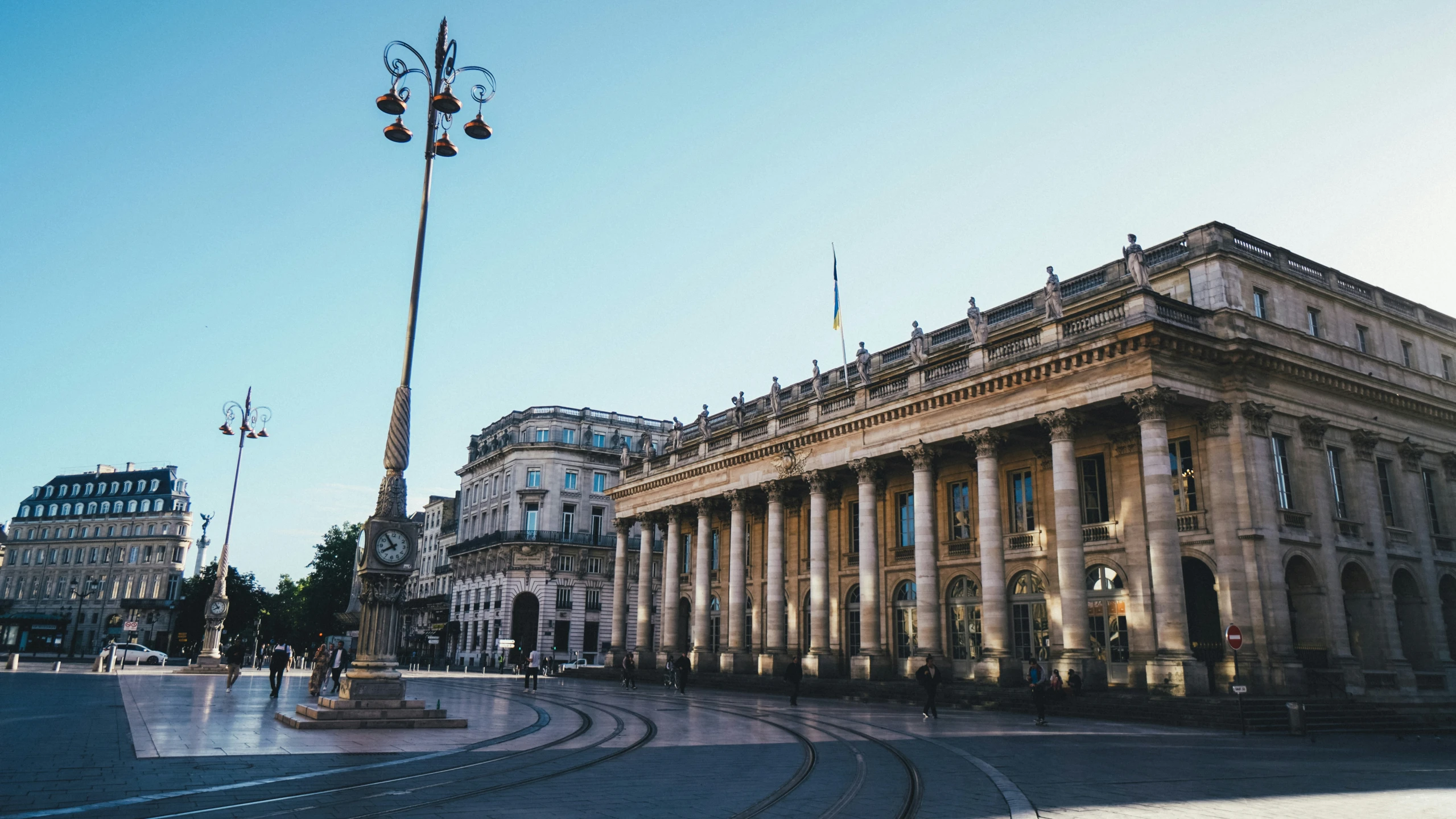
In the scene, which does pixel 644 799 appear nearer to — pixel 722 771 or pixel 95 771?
pixel 722 771

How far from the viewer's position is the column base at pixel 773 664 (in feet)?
131

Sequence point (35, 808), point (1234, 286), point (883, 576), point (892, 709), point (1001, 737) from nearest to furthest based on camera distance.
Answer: point (35, 808)
point (1001, 737)
point (892, 709)
point (1234, 286)
point (883, 576)

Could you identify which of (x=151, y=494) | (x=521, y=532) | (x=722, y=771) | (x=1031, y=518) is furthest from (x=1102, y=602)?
(x=151, y=494)

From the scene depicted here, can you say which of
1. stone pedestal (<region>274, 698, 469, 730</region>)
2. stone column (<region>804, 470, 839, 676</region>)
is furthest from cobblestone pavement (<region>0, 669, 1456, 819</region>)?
stone column (<region>804, 470, 839, 676</region>)

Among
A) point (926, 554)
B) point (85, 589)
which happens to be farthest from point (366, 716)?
point (85, 589)

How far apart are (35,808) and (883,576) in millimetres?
33174

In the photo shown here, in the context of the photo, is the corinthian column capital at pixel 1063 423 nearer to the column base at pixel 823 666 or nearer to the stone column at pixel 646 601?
the column base at pixel 823 666

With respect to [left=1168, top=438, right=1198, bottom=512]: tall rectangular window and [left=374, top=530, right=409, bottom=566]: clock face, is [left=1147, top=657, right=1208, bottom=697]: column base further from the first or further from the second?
[left=374, top=530, right=409, bottom=566]: clock face

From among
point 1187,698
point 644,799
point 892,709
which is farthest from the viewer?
point 892,709

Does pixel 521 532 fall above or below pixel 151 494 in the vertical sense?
below

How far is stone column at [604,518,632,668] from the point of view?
51750 mm

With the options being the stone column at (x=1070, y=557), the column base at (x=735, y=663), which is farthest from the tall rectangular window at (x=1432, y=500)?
the column base at (x=735, y=663)

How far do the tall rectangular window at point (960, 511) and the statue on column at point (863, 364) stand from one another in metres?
5.54

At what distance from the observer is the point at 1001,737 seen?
18609mm
